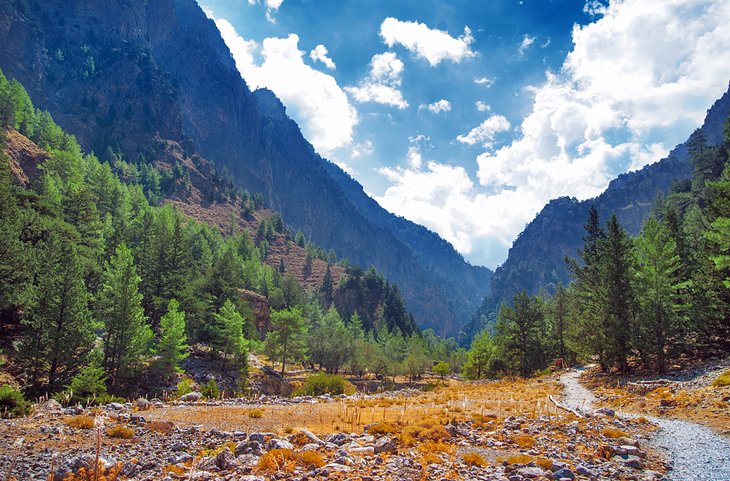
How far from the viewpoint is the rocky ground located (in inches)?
415

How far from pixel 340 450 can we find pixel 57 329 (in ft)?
96.5

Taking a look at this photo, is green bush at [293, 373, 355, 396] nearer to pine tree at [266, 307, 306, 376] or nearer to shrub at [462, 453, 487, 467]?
pine tree at [266, 307, 306, 376]

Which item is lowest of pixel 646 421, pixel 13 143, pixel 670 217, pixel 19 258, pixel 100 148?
pixel 646 421

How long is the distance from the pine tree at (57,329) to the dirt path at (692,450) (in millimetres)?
36717

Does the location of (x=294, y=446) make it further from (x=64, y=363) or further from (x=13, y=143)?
(x=13, y=143)

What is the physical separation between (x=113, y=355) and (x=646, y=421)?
131 ft

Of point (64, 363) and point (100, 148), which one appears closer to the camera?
point (64, 363)

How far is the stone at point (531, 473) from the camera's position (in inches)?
399

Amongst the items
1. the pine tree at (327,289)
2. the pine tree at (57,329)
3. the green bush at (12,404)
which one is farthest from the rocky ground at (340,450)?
the pine tree at (327,289)

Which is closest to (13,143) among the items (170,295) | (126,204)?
(126,204)

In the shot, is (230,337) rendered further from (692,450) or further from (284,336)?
(692,450)

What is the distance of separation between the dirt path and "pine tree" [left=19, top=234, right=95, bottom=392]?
36.7m

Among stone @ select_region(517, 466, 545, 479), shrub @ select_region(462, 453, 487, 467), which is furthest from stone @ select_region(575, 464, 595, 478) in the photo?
shrub @ select_region(462, 453, 487, 467)

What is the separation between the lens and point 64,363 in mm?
31875
